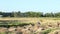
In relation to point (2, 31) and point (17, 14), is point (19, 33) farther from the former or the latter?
point (17, 14)

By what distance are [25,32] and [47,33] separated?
1.25 m

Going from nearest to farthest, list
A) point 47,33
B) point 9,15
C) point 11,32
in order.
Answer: point 47,33, point 11,32, point 9,15

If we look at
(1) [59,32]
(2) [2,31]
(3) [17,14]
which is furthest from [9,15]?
(1) [59,32]

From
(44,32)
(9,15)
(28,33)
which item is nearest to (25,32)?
(28,33)

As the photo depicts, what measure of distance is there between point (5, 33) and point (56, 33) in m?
3.14

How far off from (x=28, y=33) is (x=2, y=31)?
1.73m

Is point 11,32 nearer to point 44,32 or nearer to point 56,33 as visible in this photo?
point 44,32

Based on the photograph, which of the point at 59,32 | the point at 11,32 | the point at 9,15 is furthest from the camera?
the point at 9,15

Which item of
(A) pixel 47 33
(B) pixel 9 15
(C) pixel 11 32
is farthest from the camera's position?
(B) pixel 9 15

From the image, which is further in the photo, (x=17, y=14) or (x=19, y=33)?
(x=17, y=14)

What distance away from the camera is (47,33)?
36.3ft

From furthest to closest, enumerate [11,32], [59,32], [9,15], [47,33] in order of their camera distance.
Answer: [9,15], [11,32], [47,33], [59,32]

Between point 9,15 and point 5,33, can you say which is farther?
point 9,15

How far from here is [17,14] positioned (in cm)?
3912
